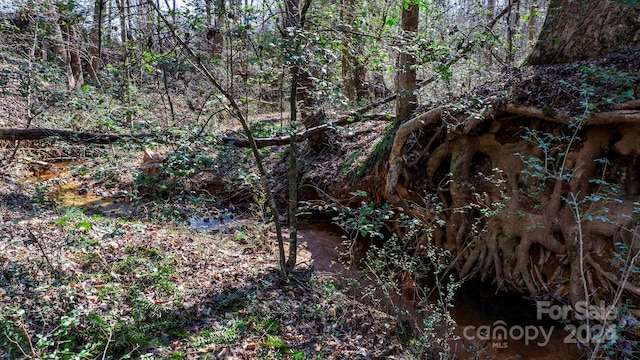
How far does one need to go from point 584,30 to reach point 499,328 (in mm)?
4624

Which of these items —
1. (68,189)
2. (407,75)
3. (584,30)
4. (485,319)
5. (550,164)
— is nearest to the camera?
(550,164)

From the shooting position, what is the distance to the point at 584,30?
16.9 ft

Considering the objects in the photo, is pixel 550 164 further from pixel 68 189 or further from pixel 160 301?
pixel 68 189

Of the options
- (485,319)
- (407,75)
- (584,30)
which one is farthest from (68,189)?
(584,30)

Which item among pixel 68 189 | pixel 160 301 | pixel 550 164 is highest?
pixel 550 164

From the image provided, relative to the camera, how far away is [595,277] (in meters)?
4.47

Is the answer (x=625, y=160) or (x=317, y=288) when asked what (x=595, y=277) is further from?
(x=317, y=288)

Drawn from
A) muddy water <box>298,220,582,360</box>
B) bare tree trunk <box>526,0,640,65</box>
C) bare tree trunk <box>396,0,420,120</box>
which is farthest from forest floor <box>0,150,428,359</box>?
bare tree trunk <box>526,0,640,65</box>

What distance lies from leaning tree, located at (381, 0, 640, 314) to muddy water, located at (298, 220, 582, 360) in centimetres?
33

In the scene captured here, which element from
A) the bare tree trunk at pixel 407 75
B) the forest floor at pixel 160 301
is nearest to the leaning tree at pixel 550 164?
the bare tree trunk at pixel 407 75

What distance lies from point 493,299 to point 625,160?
8.99 feet

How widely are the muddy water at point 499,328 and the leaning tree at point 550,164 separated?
332 millimetres

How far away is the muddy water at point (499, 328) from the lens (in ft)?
15.0

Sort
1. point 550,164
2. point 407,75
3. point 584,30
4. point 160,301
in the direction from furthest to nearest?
1. point 407,75
2. point 584,30
3. point 550,164
4. point 160,301
